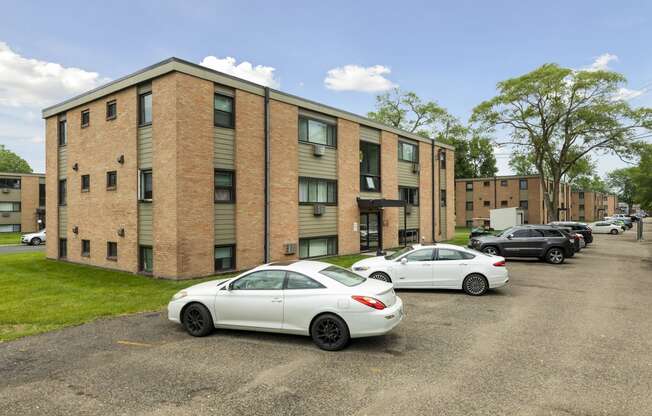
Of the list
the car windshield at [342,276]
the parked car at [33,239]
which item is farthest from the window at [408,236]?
the parked car at [33,239]

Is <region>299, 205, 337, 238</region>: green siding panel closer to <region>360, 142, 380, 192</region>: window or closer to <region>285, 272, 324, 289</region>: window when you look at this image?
<region>360, 142, 380, 192</region>: window

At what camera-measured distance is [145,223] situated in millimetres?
14852

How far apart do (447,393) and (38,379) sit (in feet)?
18.8

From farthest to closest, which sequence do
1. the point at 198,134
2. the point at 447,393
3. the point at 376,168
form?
the point at 376,168, the point at 198,134, the point at 447,393

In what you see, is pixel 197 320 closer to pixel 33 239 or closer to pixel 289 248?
pixel 289 248

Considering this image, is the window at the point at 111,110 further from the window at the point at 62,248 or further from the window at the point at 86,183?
the window at the point at 62,248

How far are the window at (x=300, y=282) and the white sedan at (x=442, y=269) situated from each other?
518cm

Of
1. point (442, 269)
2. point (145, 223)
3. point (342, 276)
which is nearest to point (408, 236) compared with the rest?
point (442, 269)

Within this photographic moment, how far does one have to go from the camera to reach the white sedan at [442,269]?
36.8ft

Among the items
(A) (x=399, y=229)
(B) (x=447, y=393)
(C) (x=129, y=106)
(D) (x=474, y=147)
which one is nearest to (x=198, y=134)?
(C) (x=129, y=106)

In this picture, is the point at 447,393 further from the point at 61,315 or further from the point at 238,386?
the point at 61,315

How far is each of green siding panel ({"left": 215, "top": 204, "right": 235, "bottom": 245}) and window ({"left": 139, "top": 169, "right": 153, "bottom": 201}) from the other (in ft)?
8.62

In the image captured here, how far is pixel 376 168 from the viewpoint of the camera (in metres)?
23.4

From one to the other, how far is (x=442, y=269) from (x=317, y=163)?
9.44 m
